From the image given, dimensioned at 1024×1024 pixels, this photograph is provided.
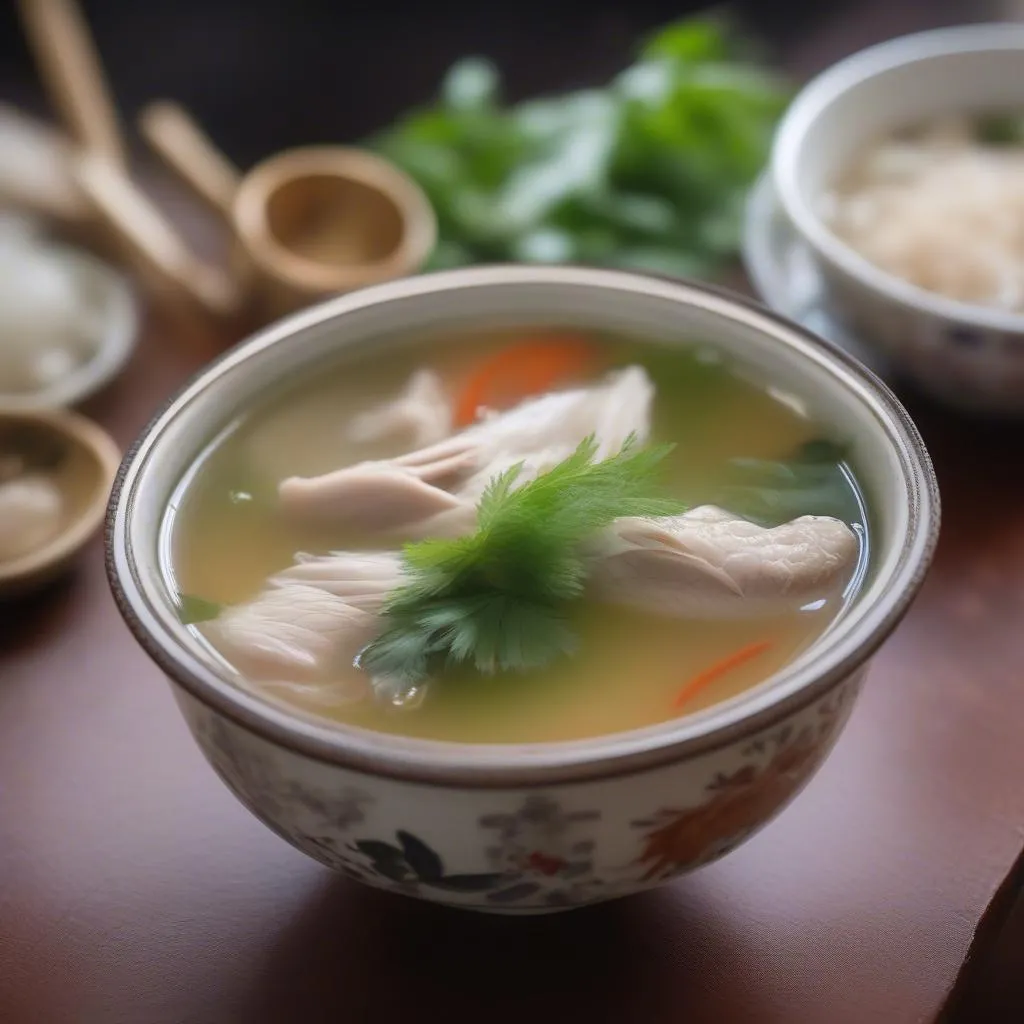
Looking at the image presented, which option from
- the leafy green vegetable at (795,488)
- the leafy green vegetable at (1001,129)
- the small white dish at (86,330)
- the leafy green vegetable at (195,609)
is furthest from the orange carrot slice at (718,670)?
the leafy green vegetable at (1001,129)

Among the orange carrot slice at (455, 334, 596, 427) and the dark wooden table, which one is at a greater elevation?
the orange carrot slice at (455, 334, 596, 427)

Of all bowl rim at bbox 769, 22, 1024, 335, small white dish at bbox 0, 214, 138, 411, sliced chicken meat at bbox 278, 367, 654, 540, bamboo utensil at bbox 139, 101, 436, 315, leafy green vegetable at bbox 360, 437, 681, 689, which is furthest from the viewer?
bamboo utensil at bbox 139, 101, 436, 315

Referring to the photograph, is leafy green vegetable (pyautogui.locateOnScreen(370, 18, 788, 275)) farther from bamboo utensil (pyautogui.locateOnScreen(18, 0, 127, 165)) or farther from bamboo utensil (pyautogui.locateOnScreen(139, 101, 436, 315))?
bamboo utensil (pyautogui.locateOnScreen(18, 0, 127, 165))

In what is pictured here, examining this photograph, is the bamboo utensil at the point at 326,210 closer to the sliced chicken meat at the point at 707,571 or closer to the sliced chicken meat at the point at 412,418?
the sliced chicken meat at the point at 412,418

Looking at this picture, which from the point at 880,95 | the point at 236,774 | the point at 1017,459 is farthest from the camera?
the point at 880,95

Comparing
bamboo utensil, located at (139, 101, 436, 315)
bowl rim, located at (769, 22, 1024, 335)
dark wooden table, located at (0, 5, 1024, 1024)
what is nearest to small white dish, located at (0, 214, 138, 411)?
bamboo utensil, located at (139, 101, 436, 315)

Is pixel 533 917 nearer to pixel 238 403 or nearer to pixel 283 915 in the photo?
pixel 283 915

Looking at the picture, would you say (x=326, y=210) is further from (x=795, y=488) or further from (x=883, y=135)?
(x=795, y=488)

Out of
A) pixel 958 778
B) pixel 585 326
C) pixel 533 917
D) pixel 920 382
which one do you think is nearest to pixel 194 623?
pixel 533 917
